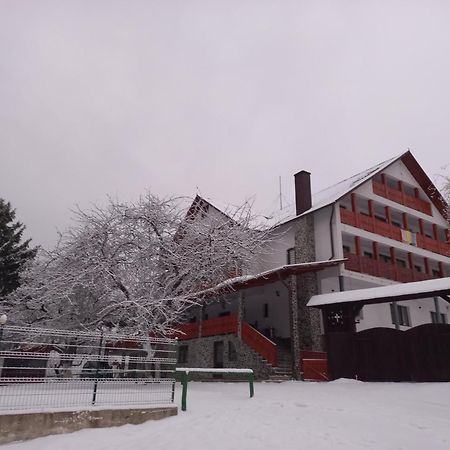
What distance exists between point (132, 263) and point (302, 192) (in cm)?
1210

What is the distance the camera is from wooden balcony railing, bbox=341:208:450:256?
23.4 metres

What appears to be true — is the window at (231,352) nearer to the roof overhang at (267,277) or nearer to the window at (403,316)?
the roof overhang at (267,277)

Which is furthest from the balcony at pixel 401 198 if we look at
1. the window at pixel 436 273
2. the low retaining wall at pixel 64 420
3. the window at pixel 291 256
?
the low retaining wall at pixel 64 420

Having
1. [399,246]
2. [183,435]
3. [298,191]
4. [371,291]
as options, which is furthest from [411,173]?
[183,435]

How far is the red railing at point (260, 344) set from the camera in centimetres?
1769

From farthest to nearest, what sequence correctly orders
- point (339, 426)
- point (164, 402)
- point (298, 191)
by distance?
point (298, 191) < point (164, 402) < point (339, 426)

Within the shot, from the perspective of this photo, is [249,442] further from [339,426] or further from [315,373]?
[315,373]

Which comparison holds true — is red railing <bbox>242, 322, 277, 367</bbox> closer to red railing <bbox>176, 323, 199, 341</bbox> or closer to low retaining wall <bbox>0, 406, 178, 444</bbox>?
red railing <bbox>176, 323, 199, 341</bbox>

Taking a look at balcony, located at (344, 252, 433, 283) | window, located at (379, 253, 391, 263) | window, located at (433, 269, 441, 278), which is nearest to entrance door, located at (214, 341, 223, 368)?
balcony, located at (344, 252, 433, 283)

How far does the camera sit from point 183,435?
23.9ft

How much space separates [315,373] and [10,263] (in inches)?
686

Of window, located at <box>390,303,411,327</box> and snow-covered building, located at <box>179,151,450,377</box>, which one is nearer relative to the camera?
snow-covered building, located at <box>179,151,450,377</box>

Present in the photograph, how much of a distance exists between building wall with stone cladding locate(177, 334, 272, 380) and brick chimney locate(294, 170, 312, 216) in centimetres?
874

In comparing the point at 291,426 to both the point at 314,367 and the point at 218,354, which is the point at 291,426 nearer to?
the point at 314,367
